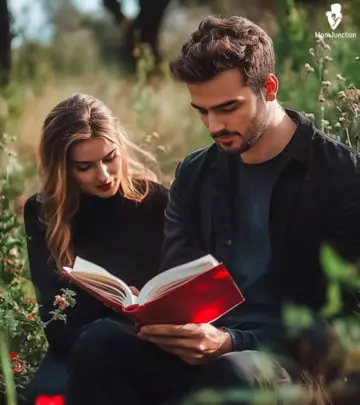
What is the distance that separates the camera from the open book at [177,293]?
251 cm

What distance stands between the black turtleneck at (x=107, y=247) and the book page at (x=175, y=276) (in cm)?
78

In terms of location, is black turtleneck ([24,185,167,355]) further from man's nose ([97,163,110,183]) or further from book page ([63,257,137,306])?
book page ([63,257,137,306])


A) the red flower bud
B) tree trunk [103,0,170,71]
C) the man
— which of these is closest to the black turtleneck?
the red flower bud

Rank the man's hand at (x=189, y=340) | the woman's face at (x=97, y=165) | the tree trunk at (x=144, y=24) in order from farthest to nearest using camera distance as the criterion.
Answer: the tree trunk at (x=144, y=24) < the woman's face at (x=97, y=165) < the man's hand at (x=189, y=340)

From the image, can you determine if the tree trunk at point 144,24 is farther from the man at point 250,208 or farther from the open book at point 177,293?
the open book at point 177,293

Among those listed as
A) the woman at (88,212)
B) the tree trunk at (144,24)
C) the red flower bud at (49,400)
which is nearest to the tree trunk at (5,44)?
the tree trunk at (144,24)

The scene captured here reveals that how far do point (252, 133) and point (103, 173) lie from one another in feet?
2.18

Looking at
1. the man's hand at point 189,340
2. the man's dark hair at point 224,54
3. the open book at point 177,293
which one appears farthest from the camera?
the man's dark hair at point 224,54

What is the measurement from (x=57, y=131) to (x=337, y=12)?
0.99 metres

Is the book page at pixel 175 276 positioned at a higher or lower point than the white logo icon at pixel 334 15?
lower

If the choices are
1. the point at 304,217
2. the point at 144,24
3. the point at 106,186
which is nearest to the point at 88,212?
the point at 106,186

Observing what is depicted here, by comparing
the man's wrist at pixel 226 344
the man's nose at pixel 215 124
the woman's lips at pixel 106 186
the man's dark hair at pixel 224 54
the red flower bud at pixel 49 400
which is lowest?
the red flower bud at pixel 49 400

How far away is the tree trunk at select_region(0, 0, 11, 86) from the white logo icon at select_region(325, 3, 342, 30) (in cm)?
132

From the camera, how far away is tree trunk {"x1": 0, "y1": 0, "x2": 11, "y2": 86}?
4.19m
